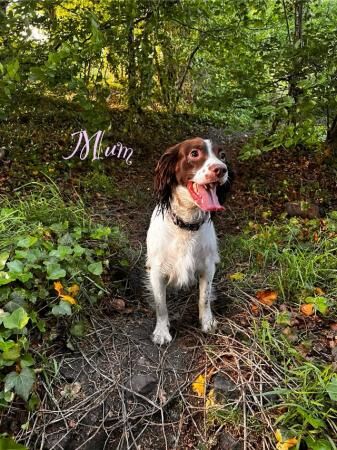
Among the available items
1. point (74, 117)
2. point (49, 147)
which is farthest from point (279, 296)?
point (74, 117)

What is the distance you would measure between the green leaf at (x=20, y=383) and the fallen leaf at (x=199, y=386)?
31.2 inches

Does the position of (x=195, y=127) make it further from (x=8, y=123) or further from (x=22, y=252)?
(x=22, y=252)

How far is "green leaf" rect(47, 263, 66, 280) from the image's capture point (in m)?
2.18

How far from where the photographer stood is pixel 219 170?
2.12 metres

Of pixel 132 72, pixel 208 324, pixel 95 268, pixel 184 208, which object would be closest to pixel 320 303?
pixel 208 324

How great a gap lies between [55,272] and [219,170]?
3.19 feet

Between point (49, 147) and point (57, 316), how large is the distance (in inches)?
112

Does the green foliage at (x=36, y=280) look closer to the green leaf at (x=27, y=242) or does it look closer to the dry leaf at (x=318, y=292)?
the green leaf at (x=27, y=242)

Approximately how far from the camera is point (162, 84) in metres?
5.63

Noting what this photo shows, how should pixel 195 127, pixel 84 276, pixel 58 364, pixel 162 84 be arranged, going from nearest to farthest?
1. pixel 58 364
2. pixel 84 276
3. pixel 162 84
4. pixel 195 127

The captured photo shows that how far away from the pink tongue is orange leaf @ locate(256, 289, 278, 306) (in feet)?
2.41

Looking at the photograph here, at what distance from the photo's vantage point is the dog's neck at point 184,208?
2.39m

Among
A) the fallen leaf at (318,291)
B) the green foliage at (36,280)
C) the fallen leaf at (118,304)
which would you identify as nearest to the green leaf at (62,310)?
the green foliage at (36,280)

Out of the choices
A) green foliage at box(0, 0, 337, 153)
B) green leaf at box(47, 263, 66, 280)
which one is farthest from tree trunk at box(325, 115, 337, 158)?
green leaf at box(47, 263, 66, 280)
